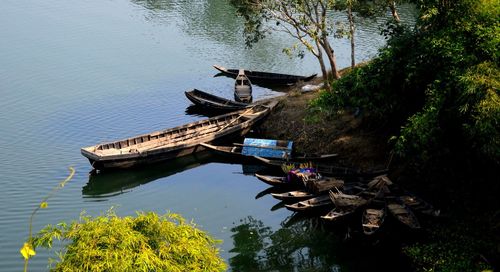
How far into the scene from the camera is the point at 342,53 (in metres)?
58.4

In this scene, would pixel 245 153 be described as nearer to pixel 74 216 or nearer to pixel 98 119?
pixel 74 216

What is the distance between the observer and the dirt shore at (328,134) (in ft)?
108

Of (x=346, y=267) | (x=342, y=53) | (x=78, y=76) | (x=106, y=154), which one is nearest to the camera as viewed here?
(x=346, y=267)

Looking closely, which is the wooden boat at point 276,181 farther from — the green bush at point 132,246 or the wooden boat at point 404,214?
the green bush at point 132,246

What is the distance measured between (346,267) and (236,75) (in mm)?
30376

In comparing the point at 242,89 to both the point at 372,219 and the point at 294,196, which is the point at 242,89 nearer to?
the point at 294,196

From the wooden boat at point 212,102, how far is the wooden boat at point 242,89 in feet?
3.43

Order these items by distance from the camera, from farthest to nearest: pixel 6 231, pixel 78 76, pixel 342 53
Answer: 1. pixel 342 53
2. pixel 78 76
3. pixel 6 231

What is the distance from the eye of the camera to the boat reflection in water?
3403 cm

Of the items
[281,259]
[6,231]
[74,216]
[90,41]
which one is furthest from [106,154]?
[90,41]

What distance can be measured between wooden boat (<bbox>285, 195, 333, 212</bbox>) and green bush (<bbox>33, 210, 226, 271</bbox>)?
11.8 m

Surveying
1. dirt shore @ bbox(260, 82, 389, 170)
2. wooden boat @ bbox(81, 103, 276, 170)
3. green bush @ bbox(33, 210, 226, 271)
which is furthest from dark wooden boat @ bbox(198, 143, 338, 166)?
green bush @ bbox(33, 210, 226, 271)

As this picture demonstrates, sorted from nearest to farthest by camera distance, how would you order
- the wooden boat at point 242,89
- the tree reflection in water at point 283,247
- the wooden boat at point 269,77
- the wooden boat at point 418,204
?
the wooden boat at point 418,204
the tree reflection in water at point 283,247
the wooden boat at point 242,89
the wooden boat at point 269,77

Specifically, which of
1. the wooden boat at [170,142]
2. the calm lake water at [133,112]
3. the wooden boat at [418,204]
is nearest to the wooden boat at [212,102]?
the calm lake water at [133,112]
